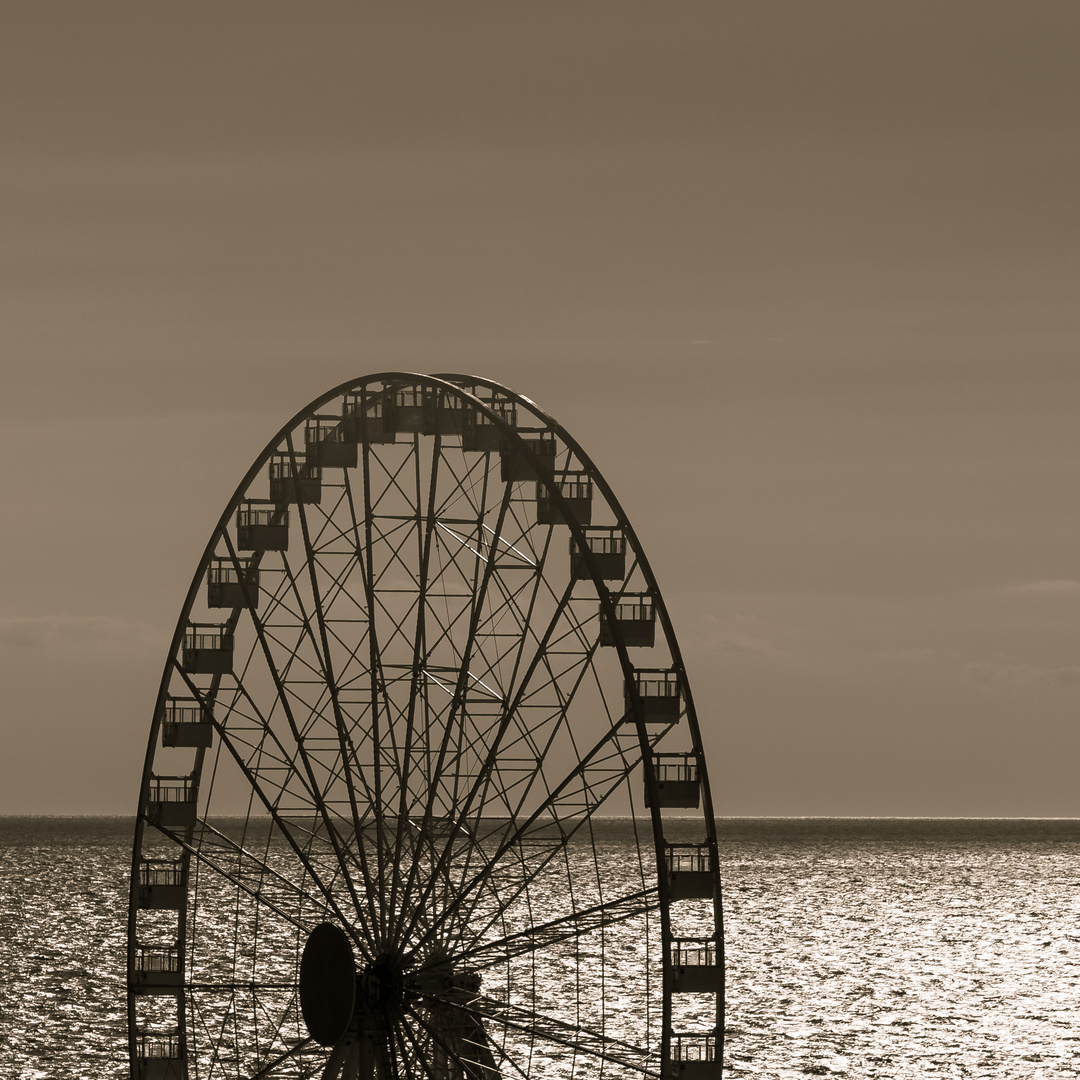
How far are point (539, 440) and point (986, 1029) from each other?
203 ft

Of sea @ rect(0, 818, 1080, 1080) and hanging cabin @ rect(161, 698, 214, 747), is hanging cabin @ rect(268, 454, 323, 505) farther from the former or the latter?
sea @ rect(0, 818, 1080, 1080)

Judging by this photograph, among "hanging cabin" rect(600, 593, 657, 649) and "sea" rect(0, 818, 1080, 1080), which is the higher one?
"hanging cabin" rect(600, 593, 657, 649)

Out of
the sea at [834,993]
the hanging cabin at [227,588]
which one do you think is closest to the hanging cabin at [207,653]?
the hanging cabin at [227,588]

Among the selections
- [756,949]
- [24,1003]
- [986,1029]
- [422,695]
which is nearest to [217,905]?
[756,949]

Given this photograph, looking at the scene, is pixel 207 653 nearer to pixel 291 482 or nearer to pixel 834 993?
pixel 291 482

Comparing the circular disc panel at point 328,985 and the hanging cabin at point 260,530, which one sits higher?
the hanging cabin at point 260,530

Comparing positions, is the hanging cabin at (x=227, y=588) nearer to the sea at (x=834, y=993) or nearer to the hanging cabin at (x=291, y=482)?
the hanging cabin at (x=291, y=482)

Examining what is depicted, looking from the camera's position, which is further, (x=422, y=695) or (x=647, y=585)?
(x=422, y=695)

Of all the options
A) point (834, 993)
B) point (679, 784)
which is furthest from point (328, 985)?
point (834, 993)

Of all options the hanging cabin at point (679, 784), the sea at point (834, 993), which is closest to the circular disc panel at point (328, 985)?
the hanging cabin at point (679, 784)

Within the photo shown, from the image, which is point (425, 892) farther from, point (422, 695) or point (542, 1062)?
point (542, 1062)

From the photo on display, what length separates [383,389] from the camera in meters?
45.3

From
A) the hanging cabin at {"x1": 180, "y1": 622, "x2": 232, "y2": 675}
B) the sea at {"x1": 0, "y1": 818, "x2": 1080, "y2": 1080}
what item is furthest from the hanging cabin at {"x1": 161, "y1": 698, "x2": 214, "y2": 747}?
the sea at {"x1": 0, "y1": 818, "x2": 1080, "y2": 1080}

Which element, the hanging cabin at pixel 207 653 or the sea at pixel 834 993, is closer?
the hanging cabin at pixel 207 653
